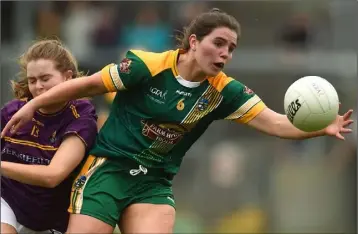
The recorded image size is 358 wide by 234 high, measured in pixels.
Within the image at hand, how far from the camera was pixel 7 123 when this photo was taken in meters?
6.44

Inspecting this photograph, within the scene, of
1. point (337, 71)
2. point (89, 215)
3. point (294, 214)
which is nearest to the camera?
point (89, 215)

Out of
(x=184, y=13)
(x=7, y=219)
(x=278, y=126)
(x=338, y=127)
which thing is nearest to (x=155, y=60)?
(x=278, y=126)

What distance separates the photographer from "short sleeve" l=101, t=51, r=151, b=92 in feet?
20.9

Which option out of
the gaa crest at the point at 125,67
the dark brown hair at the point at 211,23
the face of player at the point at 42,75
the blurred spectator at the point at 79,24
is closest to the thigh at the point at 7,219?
the face of player at the point at 42,75

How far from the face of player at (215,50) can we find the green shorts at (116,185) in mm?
760

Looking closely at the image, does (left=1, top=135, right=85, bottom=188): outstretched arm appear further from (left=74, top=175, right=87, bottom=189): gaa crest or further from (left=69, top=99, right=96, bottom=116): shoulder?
(left=69, top=99, right=96, bottom=116): shoulder

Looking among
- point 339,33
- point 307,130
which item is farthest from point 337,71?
point 307,130

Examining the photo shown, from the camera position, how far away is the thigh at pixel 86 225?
20.6 ft

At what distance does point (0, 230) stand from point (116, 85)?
117cm

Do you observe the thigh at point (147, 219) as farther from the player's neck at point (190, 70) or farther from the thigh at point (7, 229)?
the player's neck at point (190, 70)

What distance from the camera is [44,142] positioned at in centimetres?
659

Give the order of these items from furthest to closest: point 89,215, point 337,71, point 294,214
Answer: point 337,71, point 294,214, point 89,215

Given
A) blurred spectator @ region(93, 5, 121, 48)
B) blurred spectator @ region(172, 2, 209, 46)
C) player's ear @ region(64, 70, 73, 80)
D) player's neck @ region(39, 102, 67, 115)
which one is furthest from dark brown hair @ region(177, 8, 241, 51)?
blurred spectator @ region(93, 5, 121, 48)

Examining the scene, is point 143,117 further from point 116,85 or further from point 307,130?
point 307,130
